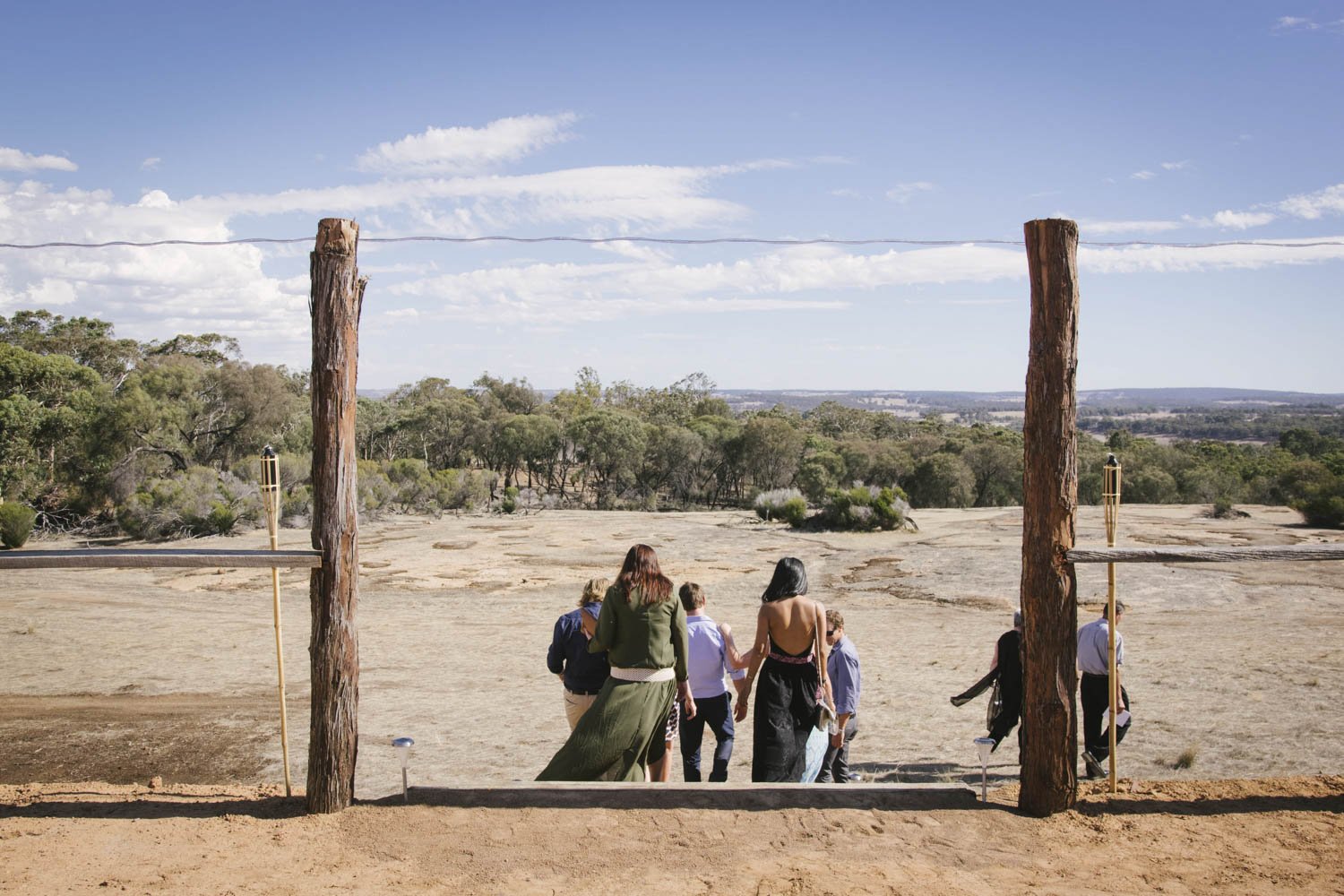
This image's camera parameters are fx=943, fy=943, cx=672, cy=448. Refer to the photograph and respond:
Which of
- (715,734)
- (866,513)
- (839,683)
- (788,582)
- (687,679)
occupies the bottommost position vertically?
(866,513)

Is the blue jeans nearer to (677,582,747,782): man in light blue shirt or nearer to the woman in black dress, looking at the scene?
(677,582,747,782): man in light blue shirt

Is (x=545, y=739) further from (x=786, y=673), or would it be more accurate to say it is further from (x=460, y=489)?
(x=460, y=489)

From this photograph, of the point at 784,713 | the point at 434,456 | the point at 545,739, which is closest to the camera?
the point at 784,713

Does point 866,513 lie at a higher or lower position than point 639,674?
lower

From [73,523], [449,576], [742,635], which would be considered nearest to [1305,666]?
[742,635]

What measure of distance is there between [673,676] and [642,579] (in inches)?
26.5

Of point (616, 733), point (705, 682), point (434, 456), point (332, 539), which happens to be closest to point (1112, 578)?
point (705, 682)

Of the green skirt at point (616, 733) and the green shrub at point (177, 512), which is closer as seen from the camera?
the green skirt at point (616, 733)

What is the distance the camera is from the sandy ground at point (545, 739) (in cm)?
487

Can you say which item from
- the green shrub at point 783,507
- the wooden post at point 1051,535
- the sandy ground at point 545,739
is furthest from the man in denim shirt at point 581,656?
the green shrub at point 783,507

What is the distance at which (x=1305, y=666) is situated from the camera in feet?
34.5

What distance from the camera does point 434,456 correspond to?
144 ft

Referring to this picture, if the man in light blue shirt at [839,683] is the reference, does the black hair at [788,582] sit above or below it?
above

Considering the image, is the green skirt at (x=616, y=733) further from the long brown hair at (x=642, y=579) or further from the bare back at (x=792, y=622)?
the bare back at (x=792, y=622)
